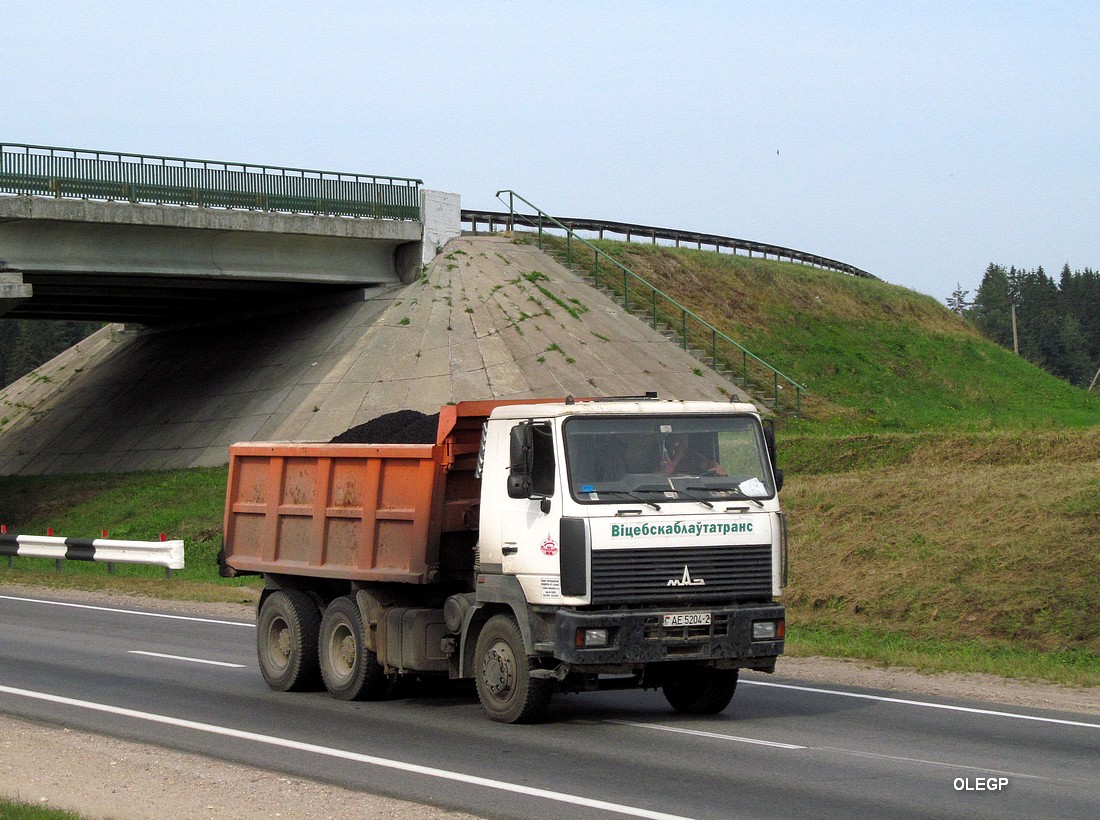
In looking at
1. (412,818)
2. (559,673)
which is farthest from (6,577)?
(412,818)

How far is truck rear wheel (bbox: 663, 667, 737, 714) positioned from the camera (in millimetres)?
11719

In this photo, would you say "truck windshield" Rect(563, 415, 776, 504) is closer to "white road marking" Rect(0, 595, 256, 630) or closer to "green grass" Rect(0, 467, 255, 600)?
"white road marking" Rect(0, 595, 256, 630)

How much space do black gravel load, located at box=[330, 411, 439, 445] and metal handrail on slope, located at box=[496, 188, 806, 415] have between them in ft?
78.9

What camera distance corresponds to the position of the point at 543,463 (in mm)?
10945

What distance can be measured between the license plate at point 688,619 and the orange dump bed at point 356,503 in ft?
7.20

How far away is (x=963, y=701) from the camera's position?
12750 millimetres

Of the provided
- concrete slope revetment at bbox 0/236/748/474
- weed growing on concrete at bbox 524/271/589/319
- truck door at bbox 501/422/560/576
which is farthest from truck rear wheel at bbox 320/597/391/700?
weed growing on concrete at bbox 524/271/589/319

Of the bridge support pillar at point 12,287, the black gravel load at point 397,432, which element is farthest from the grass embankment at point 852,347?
the black gravel load at point 397,432

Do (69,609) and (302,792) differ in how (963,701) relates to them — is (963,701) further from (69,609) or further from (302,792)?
(69,609)

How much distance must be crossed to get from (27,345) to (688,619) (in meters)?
97.5

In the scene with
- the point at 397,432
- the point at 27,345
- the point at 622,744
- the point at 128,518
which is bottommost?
the point at 622,744

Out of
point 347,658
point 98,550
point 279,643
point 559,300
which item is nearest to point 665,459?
point 347,658

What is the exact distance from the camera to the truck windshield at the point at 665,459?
1084cm

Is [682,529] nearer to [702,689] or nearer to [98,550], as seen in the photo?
[702,689]
